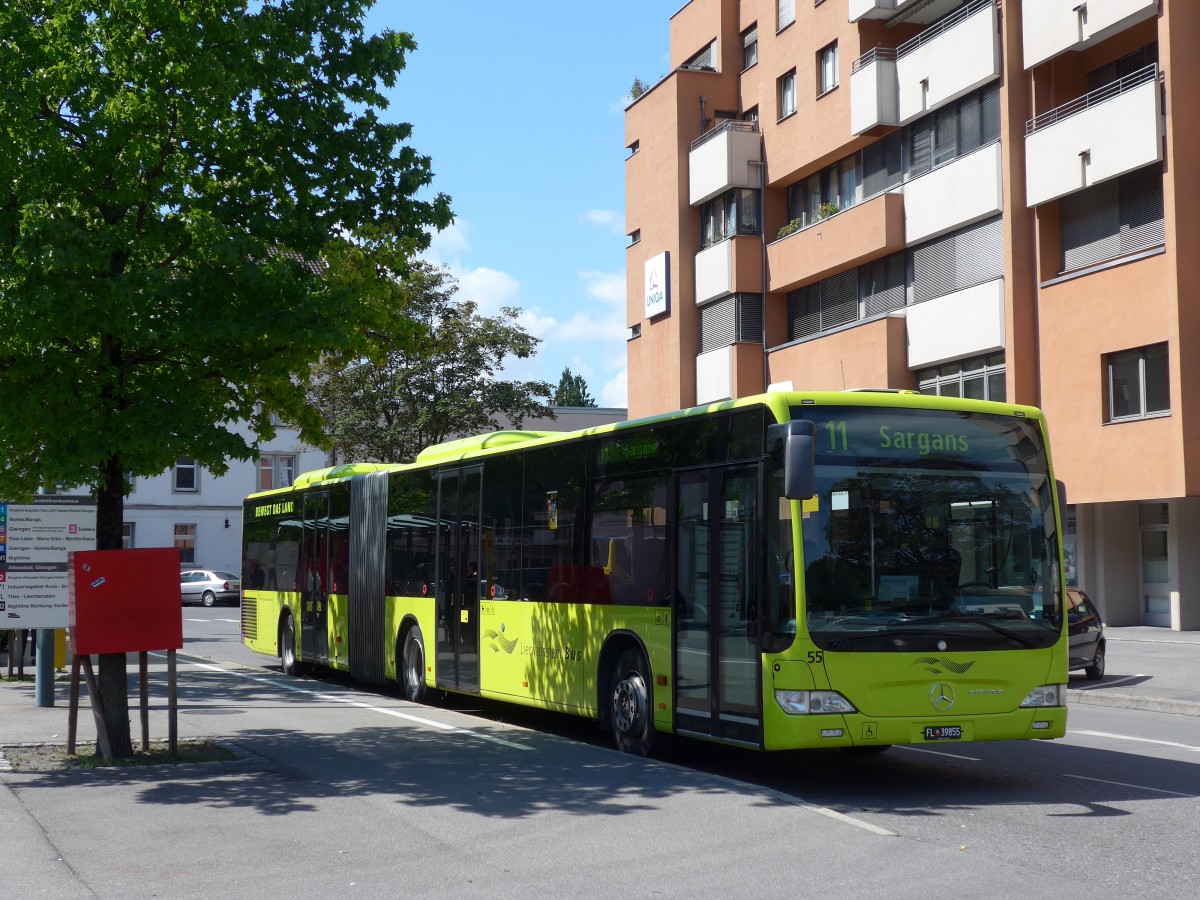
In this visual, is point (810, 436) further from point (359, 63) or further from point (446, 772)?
point (359, 63)

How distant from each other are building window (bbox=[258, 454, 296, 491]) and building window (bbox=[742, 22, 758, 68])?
29.9 metres

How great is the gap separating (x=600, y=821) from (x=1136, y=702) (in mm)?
11092

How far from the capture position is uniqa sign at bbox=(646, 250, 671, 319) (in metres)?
42.5

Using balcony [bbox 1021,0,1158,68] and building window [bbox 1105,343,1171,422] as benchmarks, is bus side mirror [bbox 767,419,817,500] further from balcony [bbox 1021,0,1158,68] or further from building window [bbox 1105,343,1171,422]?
balcony [bbox 1021,0,1158,68]

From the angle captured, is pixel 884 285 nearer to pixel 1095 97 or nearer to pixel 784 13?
pixel 1095 97

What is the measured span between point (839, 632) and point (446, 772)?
3251 mm

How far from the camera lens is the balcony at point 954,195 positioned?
102ft

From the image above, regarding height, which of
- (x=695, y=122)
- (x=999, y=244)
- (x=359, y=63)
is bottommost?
(x=359, y=63)

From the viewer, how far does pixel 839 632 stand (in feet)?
32.9

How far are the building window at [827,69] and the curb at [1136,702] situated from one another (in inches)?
853

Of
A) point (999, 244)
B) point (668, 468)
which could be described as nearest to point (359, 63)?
point (668, 468)

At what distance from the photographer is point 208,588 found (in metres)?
55.3

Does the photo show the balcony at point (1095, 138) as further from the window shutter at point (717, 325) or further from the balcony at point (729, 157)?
the window shutter at point (717, 325)

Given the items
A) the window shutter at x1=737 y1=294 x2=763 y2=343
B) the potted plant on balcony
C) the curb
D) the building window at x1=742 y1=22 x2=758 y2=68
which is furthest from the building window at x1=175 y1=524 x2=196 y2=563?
the curb
